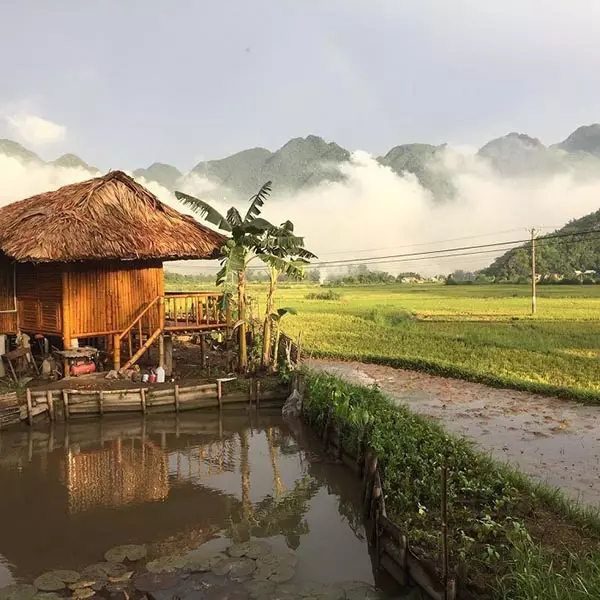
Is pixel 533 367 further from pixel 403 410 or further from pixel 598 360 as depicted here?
pixel 403 410

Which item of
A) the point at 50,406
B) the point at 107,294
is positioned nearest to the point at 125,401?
the point at 50,406

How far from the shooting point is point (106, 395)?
1389 cm

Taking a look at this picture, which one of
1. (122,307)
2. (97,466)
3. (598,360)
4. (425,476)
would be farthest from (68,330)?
(598,360)

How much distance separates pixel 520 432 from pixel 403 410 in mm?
2572

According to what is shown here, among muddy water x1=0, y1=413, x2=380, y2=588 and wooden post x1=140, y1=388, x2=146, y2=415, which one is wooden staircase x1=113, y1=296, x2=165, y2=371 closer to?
wooden post x1=140, y1=388, x2=146, y2=415

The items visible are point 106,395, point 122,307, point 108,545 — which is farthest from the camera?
point 122,307

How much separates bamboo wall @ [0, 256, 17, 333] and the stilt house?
0.09 ft

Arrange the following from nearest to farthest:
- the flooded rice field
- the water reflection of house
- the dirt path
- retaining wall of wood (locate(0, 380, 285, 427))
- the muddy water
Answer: the flooded rice field, the muddy water, the water reflection of house, the dirt path, retaining wall of wood (locate(0, 380, 285, 427))

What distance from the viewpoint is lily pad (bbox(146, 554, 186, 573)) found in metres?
7.18

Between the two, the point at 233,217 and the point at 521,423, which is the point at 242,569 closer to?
the point at 521,423

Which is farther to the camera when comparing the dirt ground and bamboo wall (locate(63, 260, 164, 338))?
bamboo wall (locate(63, 260, 164, 338))

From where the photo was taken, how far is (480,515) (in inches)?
302

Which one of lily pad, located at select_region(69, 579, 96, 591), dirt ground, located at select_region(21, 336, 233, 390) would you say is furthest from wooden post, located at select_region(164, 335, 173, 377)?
lily pad, located at select_region(69, 579, 96, 591)

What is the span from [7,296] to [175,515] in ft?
39.0
